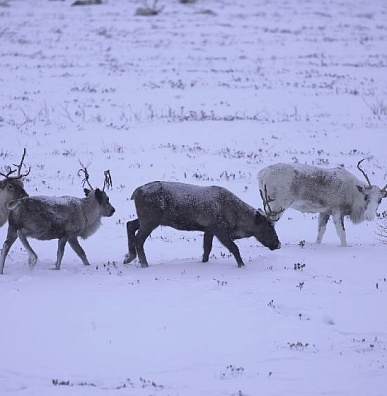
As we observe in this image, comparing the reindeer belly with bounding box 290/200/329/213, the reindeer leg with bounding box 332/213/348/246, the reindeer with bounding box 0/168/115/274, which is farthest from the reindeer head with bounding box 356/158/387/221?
the reindeer with bounding box 0/168/115/274

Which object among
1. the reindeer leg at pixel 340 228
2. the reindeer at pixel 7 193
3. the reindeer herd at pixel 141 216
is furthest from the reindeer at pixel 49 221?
the reindeer leg at pixel 340 228

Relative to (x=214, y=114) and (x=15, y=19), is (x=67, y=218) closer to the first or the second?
(x=214, y=114)

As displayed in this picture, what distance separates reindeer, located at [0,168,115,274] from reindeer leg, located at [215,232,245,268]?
2.24 metres

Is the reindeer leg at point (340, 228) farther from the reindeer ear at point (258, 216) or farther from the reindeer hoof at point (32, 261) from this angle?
the reindeer hoof at point (32, 261)

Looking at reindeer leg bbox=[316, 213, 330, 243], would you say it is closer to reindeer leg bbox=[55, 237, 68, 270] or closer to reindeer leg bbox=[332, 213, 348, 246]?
reindeer leg bbox=[332, 213, 348, 246]

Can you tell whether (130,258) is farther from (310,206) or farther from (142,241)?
(310,206)

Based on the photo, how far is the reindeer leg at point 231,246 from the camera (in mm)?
11531

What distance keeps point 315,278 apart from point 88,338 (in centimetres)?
395

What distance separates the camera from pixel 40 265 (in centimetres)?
1154

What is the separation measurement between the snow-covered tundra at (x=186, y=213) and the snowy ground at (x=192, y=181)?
430mm

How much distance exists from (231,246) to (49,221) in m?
2.98

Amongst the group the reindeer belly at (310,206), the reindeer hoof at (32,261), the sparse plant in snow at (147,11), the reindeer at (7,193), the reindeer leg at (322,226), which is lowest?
the reindeer leg at (322,226)

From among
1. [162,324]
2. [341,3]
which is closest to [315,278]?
[162,324]

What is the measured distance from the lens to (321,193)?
45.2 feet
